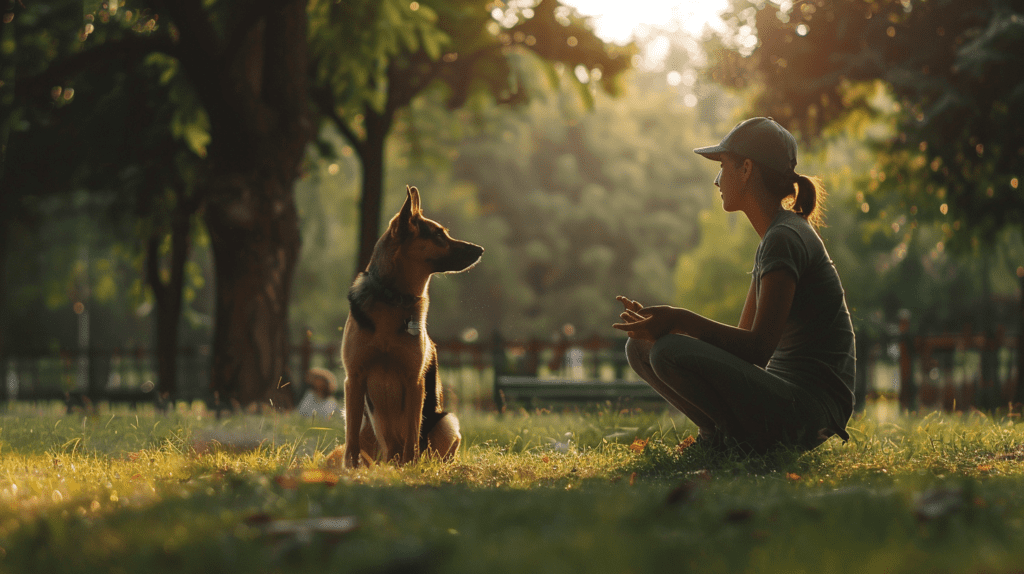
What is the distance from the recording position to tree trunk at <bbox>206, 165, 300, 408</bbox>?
9219 mm

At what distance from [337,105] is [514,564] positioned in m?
11.3

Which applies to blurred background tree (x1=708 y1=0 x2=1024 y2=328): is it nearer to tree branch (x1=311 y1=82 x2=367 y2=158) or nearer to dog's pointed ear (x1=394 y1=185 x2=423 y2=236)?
tree branch (x1=311 y1=82 x2=367 y2=158)

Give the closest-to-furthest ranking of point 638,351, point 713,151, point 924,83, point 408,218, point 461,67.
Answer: point 713,151 < point 638,351 < point 408,218 < point 924,83 < point 461,67

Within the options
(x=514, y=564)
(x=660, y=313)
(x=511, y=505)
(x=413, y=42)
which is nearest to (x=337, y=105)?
(x=413, y=42)

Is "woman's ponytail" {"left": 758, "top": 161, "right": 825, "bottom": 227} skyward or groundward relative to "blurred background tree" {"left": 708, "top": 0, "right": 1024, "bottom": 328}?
groundward

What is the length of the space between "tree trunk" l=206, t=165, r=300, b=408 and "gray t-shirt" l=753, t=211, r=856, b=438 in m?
6.10

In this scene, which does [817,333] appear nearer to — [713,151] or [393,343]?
[713,151]

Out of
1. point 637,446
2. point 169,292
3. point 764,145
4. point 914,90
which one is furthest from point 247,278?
point 914,90

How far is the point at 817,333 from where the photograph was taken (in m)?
4.61

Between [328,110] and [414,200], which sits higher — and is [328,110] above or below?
above

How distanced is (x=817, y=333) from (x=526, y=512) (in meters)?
2.46

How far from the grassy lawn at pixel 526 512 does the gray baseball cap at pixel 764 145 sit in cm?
160

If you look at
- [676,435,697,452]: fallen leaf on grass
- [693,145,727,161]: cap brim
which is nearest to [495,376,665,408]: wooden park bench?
[676,435,697,452]: fallen leaf on grass

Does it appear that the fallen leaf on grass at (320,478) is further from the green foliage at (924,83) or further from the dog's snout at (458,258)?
the green foliage at (924,83)
